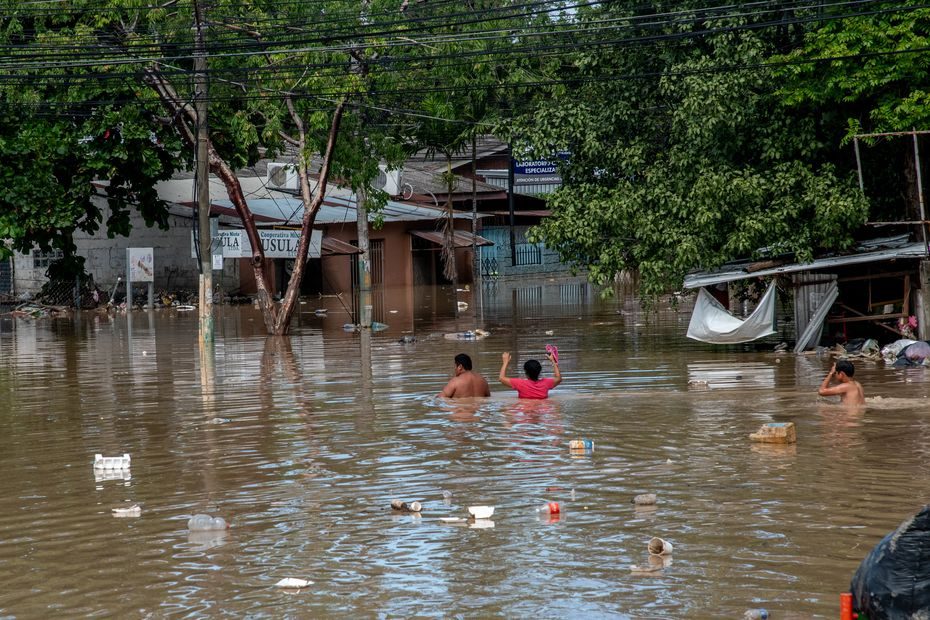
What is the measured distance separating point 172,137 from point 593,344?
1226 centimetres

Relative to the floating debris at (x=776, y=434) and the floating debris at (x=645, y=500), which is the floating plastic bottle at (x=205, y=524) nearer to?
the floating debris at (x=645, y=500)

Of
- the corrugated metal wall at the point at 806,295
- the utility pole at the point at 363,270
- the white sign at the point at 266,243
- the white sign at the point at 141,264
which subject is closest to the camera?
the corrugated metal wall at the point at 806,295

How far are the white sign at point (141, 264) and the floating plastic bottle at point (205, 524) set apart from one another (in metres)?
28.1

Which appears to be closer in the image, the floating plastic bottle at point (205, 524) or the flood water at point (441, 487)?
the flood water at point (441, 487)

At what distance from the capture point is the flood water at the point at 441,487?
722 cm

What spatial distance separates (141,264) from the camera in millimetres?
36062

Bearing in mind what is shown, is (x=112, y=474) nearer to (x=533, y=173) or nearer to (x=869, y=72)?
(x=869, y=72)

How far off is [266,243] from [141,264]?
9.72 meters

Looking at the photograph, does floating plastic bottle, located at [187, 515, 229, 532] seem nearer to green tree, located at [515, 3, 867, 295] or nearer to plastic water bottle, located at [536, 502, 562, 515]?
plastic water bottle, located at [536, 502, 562, 515]

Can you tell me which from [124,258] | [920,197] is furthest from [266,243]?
[920,197]

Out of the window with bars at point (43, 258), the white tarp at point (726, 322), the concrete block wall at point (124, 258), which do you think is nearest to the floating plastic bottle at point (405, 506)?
the white tarp at point (726, 322)

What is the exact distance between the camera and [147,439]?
42.5 ft

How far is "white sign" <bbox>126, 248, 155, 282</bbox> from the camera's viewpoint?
3578cm

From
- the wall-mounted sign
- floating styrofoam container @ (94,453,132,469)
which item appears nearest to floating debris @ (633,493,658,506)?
floating styrofoam container @ (94,453,132,469)
